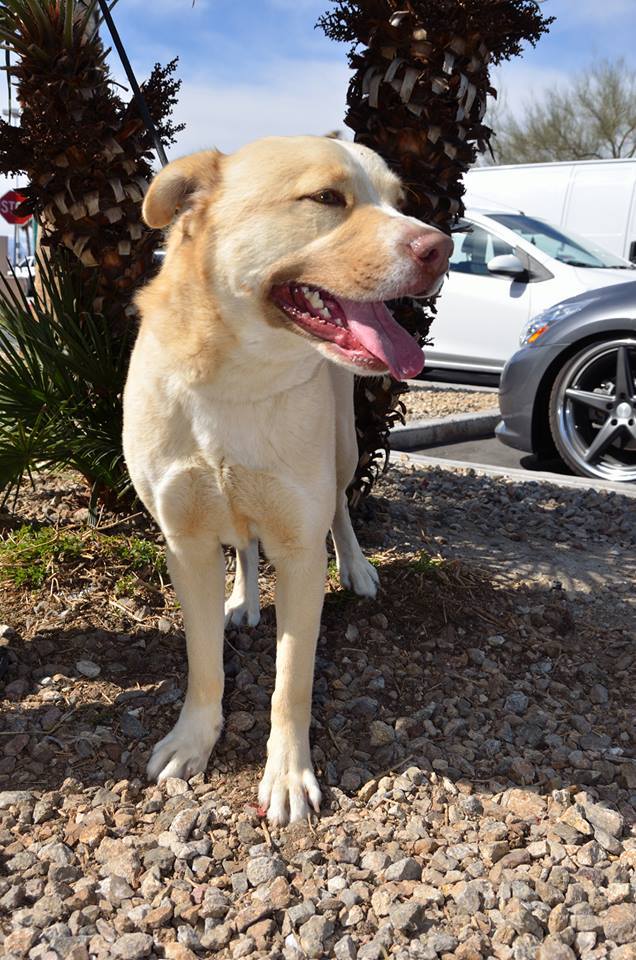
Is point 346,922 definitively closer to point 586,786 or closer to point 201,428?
point 586,786

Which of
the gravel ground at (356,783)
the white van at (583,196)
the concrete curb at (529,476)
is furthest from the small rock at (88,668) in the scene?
the white van at (583,196)

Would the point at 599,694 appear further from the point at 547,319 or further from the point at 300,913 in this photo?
the point at 547,319

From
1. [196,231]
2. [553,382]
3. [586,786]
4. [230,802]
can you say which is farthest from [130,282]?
[553,382]

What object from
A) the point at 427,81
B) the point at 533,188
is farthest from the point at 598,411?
the point at 533,188

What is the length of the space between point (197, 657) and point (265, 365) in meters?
0.95

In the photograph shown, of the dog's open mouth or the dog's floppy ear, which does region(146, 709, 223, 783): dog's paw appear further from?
the dog's floppy ear

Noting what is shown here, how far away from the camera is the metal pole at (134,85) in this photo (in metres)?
3.61

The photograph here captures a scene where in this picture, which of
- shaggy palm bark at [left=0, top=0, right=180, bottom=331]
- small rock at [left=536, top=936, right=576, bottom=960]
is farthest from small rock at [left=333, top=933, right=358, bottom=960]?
shaggy palm bark at [left=0, top=0, right=180, bottom=331]

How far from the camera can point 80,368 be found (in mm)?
3955

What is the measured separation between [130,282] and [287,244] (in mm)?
1880

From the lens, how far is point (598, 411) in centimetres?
671

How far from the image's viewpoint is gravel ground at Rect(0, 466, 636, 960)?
2166mm

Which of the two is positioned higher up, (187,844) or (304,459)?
(304,459)

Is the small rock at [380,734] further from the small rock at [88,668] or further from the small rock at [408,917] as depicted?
the small rock at [88,668]
